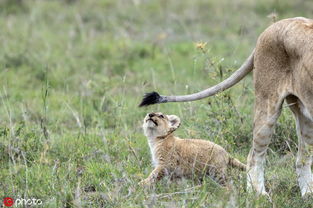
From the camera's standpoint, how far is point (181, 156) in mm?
5262

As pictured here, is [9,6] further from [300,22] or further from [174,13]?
[300,22]

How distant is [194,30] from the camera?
10773 mm

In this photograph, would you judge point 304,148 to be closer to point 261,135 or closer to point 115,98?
point 261,135

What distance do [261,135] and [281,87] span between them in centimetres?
39

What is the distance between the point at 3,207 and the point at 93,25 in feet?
22.3

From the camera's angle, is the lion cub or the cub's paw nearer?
the cub's paw

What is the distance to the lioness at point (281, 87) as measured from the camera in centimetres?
482

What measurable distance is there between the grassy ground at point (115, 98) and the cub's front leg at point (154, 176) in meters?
0.06

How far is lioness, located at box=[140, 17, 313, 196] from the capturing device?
4816mm

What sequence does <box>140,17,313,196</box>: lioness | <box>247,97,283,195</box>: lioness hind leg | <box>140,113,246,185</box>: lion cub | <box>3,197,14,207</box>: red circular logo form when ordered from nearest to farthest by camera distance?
<box>3,197,14,207</box>: red circular logo
<box>140,17,313,196</box>: lioness
<box>247,97,283,195</box>: lioness hind leg
<box>140,113,246,185</box>: lion cub

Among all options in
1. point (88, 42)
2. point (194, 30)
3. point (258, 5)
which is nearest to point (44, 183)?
point (88, 42)

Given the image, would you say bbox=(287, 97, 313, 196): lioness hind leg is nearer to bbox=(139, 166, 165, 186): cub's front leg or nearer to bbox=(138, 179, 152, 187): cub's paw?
bbox=(139, 166, 165, 186): cub's front leg

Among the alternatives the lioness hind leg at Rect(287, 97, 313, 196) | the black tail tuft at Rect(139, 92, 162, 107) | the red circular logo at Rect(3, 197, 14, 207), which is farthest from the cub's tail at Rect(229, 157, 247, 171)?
the red circular logo at Rect(3, 197, 14, 207)

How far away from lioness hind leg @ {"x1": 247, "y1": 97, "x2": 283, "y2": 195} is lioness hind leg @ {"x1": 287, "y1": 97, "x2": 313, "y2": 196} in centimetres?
17
